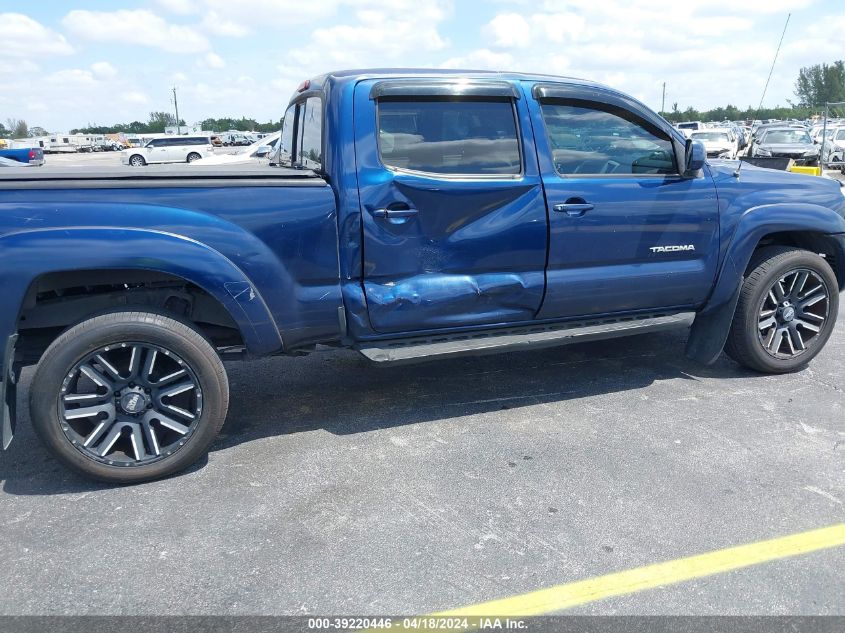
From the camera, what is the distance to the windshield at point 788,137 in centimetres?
2189

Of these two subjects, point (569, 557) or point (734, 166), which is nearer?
point (569, 557)

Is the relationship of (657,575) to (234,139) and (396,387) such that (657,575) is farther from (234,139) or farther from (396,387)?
(234,139)

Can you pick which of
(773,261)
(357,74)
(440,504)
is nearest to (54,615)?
(440,504)

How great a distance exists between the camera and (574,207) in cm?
386

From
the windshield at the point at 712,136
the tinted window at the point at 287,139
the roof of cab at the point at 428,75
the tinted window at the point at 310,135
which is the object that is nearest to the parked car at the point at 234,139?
the windshield at the point at 712,136

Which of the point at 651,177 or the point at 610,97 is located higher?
the point at 610,97

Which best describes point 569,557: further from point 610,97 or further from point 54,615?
point 610,97

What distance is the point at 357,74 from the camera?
369 centimetres

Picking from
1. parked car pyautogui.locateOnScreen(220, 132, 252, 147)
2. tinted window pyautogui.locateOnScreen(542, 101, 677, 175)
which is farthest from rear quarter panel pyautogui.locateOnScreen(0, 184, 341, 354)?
parked car pyautogui.locateOnScreen(220, 132, 252, 147)

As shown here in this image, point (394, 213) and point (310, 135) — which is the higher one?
point (310, 135)

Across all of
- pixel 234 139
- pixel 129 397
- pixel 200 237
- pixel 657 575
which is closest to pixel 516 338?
pixel 657 575

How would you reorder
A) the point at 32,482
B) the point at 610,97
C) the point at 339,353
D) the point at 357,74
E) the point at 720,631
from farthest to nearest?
the point at 339,353, the point at 610,97, the point at 357,74, the point at 32,482, the point at 720,631

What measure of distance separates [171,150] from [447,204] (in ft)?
115

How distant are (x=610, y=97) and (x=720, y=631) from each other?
9.48 feet
